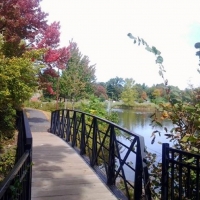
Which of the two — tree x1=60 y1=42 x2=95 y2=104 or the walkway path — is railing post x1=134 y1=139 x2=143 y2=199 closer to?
the walkway path

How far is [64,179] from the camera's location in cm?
392

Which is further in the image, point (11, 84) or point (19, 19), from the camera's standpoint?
point (19, 19)

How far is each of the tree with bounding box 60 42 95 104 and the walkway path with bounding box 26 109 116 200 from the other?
1730cm

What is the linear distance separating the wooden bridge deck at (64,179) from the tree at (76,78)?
17.3 metres

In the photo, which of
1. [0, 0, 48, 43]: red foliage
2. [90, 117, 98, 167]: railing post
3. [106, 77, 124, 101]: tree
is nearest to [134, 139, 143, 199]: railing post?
[90, 117, 98, 167]: railing post

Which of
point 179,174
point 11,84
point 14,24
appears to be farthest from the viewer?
point 14,24

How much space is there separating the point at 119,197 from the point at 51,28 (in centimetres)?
1026

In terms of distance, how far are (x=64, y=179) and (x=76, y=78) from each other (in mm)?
19474

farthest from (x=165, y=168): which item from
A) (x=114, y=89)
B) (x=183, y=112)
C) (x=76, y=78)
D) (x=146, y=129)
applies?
(x=114, y=89)

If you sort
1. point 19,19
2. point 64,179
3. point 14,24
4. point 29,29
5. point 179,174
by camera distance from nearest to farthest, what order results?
point 179,174
point 64,179
point 14,24
point 19,19
point 29,29

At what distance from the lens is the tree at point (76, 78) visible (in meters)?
22.9

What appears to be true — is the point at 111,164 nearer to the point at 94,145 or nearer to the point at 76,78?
the point at 94,145

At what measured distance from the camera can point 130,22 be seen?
3.85m

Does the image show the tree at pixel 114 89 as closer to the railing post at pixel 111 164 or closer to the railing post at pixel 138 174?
the railing post at pixel 111 164
